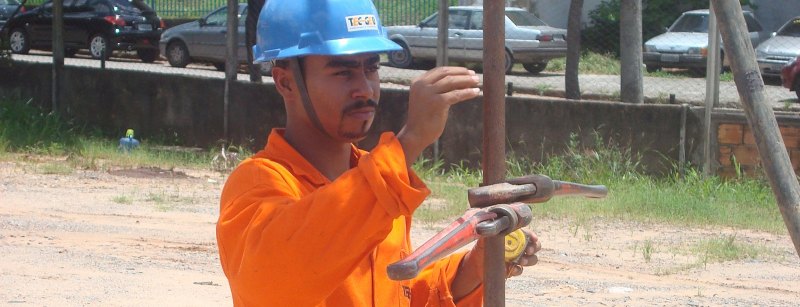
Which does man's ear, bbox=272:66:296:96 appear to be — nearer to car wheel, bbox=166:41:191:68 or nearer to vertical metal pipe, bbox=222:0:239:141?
vertical metal pipe, bbox=222:0:239:141

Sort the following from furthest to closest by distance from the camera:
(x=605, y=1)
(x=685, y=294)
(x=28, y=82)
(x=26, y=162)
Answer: (x=605, y=1), (x=28, y=82), (x=26, y=162), (x=685, y=294)

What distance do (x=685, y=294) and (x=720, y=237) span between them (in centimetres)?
194

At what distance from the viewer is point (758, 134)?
2.98 metres

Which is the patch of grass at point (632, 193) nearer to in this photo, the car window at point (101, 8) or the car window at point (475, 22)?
the car window at point (475, 22)

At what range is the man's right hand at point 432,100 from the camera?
2145mm

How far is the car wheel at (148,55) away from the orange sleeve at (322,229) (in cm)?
2505

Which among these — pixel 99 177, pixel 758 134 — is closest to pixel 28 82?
pixel 99 177

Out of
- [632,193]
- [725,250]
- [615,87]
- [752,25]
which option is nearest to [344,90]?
[725,250]

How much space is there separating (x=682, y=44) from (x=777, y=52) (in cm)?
280

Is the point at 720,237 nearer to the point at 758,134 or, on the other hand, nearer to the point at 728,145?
the point at 728,145

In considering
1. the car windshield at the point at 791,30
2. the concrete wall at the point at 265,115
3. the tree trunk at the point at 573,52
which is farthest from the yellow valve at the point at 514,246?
the car windshield at the point at 791,30

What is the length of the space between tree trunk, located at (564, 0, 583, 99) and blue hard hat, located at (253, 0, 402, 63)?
33.0 ft

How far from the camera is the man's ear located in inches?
Answer: 101

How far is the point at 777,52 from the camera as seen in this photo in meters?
19.4
